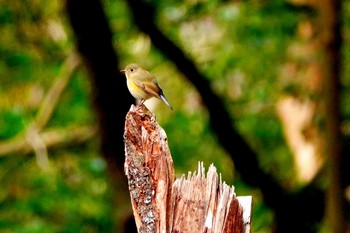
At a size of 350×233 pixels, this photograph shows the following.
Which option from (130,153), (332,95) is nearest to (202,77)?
(332,95)

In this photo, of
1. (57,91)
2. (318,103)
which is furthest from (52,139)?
(318,103)

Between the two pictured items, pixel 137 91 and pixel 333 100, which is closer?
pixel 137 91

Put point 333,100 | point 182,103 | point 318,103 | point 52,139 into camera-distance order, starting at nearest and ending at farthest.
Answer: point 333,100 → point 52,139 → point 318,103 → point 182,103

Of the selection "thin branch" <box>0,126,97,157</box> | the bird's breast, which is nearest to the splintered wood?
the bird's breast

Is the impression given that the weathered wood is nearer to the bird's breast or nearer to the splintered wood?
the splintered wood

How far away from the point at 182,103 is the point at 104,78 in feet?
11.5

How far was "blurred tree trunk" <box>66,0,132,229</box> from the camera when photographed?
828 centimetres

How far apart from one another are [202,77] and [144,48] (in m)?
2.24

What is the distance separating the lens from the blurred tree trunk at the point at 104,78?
8.28 metres

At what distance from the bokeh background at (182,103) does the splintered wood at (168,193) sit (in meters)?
4.42

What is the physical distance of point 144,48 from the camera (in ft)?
35.1

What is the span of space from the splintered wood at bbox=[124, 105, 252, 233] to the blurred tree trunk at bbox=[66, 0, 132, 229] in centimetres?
503

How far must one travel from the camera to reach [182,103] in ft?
39.0

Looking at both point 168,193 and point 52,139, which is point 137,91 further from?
point 52,139
